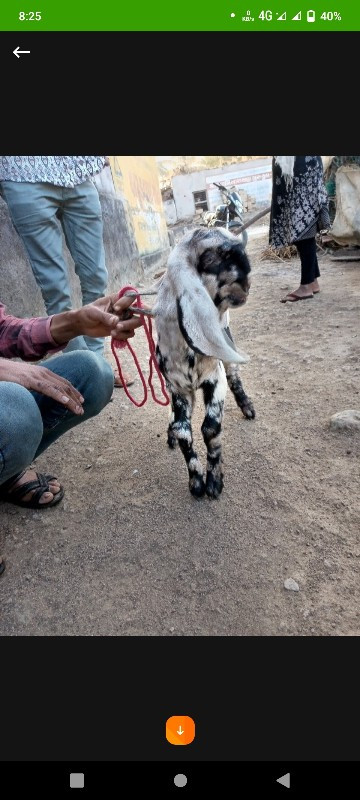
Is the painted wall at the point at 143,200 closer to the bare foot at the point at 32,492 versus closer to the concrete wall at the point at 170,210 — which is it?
the bare foot at the point at 32,492

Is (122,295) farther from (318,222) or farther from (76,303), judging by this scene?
(318,222)

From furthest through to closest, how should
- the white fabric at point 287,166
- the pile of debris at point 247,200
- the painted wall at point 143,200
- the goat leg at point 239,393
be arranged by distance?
1. the pile of debris at point 247,200
2. the painted wall at point 143,200
3. the white fabric at point 287,166
4. the goat leg at point 239,393

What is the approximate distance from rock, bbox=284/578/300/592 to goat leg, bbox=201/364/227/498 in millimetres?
489

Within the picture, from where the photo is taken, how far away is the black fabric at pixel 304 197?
155 inches

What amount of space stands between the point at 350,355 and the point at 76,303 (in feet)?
8.44

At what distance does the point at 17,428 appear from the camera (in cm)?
129

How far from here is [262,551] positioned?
1536mm

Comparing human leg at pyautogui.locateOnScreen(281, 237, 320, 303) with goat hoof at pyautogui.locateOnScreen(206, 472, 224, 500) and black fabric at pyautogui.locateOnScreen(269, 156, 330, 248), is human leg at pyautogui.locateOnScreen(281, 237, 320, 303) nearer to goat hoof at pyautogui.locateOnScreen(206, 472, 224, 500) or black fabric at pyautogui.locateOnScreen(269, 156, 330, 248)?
black fabric at pyautogui.locateOnScreen(269, 156, 330, 248)

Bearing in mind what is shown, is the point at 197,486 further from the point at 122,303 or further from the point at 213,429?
the point at 122,303

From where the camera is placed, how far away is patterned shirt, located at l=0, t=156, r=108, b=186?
2418mm

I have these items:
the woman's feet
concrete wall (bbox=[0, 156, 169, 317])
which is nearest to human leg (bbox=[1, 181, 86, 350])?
concrete wall (bbox=[0, 156, 169, 317])

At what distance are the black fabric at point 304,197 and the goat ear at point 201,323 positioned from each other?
2864 millimetres

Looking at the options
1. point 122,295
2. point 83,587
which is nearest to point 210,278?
point 122,295

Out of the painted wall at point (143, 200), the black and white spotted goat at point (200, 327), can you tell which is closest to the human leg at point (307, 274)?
the black and white spotted goat at point (200, 327)
